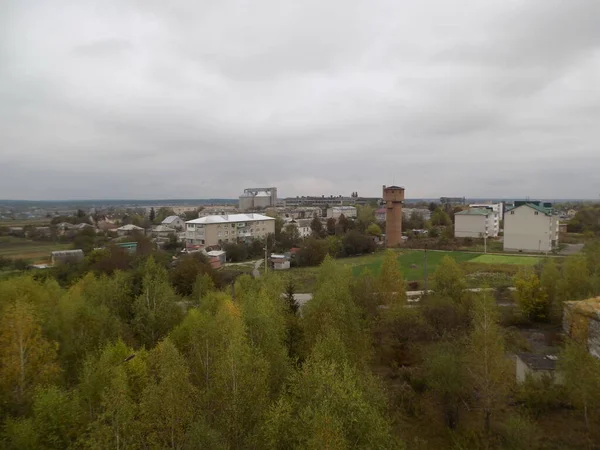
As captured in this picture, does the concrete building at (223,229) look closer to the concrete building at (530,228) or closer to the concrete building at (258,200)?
the concrete building at (530,228)

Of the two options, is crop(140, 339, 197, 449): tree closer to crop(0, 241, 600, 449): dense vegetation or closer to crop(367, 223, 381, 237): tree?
crop(0, 241, 600, 449): dense vegetation

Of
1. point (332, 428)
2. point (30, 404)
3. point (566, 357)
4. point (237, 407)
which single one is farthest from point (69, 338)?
point (566, 357)

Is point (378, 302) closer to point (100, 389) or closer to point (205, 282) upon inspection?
point (205, 282)

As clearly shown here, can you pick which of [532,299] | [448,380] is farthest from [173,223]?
[448,380]

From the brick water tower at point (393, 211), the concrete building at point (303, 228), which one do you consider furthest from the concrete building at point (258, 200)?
the brick water tower at point (393, 211)

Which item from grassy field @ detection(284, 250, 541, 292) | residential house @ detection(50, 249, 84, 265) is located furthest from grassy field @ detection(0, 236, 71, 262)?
grassy field @ detection(284, 250, 541, 292)

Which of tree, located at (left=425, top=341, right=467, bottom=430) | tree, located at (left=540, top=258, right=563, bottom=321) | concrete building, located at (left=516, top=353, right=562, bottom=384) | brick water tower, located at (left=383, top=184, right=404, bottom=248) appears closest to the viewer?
tree, located at (left=425, top=341, right=467, bottom=430)
